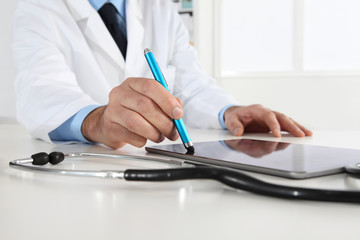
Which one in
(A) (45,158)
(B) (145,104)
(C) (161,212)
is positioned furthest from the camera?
(B) (145,104)

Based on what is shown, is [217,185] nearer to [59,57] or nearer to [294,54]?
[59,57]

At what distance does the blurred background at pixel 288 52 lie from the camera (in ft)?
11.0

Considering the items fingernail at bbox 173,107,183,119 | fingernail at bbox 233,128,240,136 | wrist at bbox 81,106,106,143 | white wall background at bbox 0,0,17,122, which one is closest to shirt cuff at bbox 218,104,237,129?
fingernail at bbox 233,128,240,136

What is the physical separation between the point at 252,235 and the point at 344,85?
3544 mm

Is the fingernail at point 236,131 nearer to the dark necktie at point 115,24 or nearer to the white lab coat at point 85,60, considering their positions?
the white lab coat at point 85,60

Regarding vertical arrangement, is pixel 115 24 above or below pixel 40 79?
above

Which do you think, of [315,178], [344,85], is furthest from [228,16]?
[315,178]

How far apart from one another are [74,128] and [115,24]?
582 millimetres

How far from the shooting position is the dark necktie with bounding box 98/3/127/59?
3.70ft

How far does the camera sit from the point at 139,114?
0.53 meters

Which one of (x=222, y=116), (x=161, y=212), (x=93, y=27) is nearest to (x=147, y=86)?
(x=161, y=212)

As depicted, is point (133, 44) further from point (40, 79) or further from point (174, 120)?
point (174, 120)

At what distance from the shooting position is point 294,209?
249 mm

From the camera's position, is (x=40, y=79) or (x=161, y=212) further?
(x=40, y=79)
